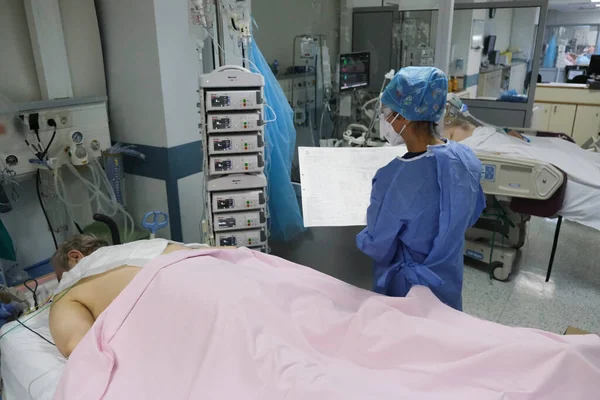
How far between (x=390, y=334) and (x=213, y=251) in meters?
0.73

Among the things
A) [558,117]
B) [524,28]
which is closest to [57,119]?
[524,28]

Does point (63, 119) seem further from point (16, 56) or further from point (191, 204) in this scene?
point (191, 204)

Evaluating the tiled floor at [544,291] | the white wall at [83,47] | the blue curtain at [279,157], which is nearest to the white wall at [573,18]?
the tiled floor at [544,291]

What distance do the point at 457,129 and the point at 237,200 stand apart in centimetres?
183

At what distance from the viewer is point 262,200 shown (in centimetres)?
212

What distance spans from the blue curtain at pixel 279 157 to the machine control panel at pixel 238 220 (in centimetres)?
27

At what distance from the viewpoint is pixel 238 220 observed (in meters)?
2.11

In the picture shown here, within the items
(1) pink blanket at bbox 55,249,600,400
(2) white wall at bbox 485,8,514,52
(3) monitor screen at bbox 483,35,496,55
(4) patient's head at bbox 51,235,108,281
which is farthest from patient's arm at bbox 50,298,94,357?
(3) monitor screen at bbox 483,35,496,55

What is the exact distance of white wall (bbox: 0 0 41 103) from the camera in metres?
2.43

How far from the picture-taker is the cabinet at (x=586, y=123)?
5.73m

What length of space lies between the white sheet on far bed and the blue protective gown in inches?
50.0

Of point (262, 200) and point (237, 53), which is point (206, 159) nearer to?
point (262, 200)

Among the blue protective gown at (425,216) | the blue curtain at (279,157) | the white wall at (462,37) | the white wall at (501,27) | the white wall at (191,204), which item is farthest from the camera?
the white wall at (501,27)

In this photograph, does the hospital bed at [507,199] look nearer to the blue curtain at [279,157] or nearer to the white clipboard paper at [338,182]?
the white clipboard paper at [338,182]
